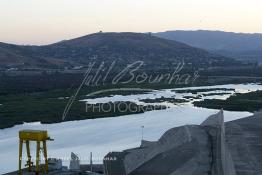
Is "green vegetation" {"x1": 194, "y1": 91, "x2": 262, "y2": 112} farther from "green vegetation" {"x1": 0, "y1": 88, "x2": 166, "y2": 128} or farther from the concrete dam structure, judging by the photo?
the concrete dam structure

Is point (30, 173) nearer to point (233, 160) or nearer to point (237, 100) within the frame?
point (233, 160)

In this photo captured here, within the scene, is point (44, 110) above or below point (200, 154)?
below


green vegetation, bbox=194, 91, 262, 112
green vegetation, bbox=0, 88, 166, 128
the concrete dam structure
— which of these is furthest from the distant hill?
Result: the concrete dam structure

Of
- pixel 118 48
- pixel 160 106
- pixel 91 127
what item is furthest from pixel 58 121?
pixel 118 48

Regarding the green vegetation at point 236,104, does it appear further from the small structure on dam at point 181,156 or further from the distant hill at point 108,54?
the distant hill at point 108,54

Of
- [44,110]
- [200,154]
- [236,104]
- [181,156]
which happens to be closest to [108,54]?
[236,104]

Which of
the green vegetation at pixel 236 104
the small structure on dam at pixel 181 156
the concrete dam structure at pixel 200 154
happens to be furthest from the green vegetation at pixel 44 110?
the small structure on dam at pixel 181 156

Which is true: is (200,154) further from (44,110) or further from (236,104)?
(236,104)

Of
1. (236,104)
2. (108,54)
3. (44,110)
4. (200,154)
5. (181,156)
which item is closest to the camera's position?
(200,154)
